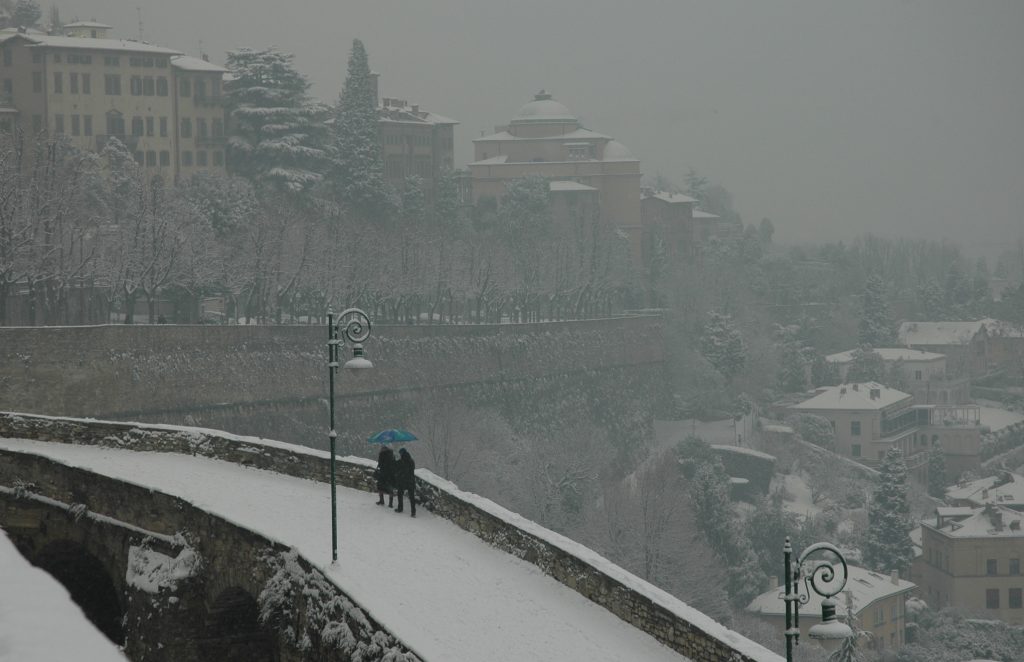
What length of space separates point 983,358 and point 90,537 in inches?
3274

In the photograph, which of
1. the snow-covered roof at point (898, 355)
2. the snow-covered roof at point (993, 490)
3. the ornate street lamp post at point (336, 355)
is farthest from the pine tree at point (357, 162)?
the ornate street lamp post at point (336, 355)

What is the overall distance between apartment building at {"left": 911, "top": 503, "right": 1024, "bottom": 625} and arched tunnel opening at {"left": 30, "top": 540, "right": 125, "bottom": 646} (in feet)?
131

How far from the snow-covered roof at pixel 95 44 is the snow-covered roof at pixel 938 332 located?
50342 millimetres

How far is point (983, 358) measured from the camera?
301 ft

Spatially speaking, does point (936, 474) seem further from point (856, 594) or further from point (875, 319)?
point (856, 594)

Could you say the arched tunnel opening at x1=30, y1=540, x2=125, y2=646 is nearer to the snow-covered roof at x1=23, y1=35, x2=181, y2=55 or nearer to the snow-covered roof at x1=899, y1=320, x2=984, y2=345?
the snow-covered roof at x1=23, y1=35, x2=181, y2=55

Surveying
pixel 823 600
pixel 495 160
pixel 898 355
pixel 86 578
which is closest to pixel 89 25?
pixel 495 160

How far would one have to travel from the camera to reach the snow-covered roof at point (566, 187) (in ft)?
262

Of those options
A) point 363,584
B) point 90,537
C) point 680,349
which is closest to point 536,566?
point 363,584

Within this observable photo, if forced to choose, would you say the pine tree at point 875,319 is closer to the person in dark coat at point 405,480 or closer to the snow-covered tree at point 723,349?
the snow-covered tree at point 723,349

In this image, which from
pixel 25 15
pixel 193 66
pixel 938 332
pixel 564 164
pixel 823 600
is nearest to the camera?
pixel 823 600

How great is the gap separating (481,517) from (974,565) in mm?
41928

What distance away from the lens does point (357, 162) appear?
196ft

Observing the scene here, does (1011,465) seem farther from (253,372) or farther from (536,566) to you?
(536,566)
